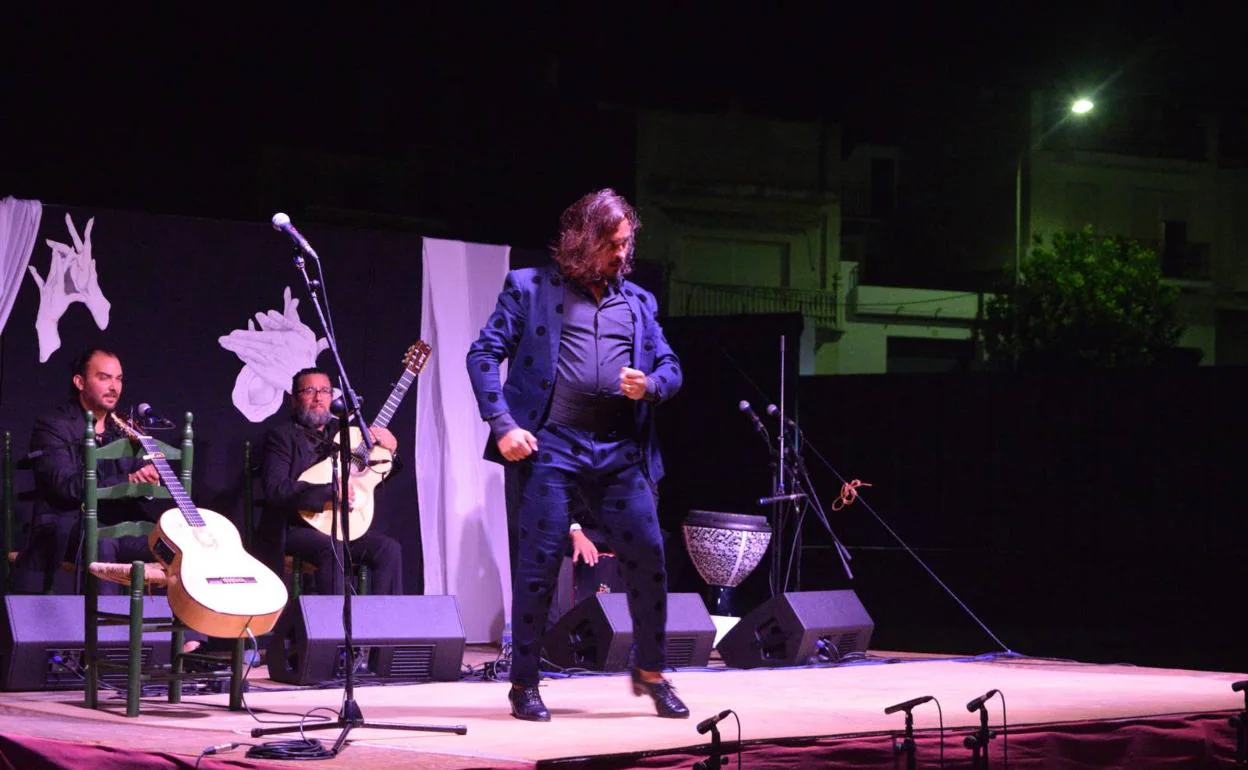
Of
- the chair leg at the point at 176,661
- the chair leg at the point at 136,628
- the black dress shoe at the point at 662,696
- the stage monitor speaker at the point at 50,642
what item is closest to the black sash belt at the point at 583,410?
the black dress shoe at the point at 662,696

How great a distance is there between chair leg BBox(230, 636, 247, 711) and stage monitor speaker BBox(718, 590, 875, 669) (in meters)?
2.76

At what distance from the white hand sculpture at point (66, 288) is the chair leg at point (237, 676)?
2.89 meters

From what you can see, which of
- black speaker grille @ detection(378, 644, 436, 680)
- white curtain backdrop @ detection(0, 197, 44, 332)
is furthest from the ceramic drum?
white curtain backdrop @ detection(0, 197, 44, 332)

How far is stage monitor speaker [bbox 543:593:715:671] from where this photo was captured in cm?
693

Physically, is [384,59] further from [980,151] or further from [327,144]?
[980,151]

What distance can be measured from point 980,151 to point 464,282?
84.0 ft

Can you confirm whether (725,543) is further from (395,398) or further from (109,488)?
(109,488)

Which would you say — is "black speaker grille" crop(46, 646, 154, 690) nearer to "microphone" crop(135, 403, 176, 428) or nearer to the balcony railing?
"microphone" crop(135, 403, 176, 428)

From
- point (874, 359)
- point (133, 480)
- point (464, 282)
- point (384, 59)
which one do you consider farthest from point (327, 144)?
point (133, 480)

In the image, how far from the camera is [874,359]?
105 feet

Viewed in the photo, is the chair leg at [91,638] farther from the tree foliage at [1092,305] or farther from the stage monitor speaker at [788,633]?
the tree foliage at [1092,305]

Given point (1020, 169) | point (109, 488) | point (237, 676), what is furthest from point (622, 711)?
point (1020, 169)

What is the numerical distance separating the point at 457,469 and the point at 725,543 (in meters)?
1.55

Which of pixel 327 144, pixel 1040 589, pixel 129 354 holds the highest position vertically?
pixel 327 144
